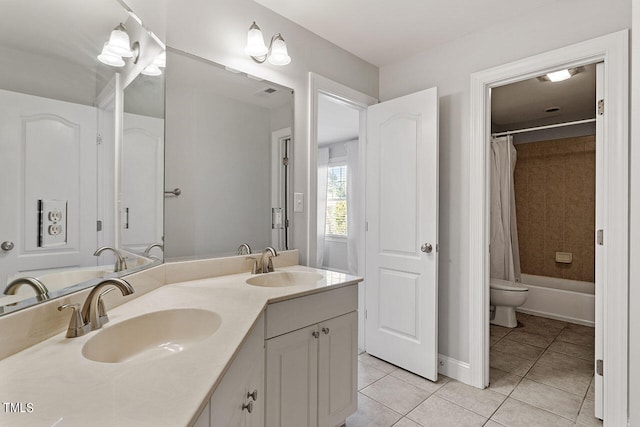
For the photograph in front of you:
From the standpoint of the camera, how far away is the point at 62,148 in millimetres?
910

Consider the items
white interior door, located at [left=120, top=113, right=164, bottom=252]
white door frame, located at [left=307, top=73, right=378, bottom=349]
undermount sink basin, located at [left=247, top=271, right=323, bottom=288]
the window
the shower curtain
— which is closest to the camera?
white interior door, located at [left=120, top=113, right=164, bottom=252]

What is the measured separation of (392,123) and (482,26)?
86 cm

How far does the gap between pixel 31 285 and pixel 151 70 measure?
1.09 metres

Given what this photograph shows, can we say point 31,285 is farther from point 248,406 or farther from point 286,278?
point 286,278

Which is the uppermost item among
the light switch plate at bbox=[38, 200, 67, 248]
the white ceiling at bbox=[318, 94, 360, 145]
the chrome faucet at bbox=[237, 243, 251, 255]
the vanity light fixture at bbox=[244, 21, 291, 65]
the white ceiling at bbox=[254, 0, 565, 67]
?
the white ceiling at bbox=[254, 0, 565, 67]

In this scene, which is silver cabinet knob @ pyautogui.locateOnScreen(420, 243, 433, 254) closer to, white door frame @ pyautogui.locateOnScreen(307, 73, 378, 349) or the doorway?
white door frame @ pyautogui.locateOnScreen(307, 73, 378, 349)

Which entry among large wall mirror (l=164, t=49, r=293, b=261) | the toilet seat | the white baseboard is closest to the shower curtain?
the toilet seat

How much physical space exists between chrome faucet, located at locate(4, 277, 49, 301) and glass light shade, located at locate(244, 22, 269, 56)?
155 centimetres

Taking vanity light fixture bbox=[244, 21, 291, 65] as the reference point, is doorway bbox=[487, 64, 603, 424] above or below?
below

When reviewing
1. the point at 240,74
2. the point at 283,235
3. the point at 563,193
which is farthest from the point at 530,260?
the point at 240,74

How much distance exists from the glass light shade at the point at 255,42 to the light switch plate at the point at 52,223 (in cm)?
134

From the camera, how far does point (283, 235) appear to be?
2.10 meters

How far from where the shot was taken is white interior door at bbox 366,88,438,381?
7.51ft

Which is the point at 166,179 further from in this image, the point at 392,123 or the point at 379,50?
the point at 379,50
